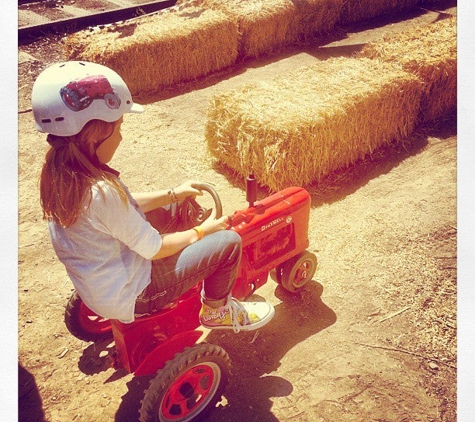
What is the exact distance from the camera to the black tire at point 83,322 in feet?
11.6

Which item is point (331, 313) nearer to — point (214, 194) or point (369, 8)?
point (214, 194)

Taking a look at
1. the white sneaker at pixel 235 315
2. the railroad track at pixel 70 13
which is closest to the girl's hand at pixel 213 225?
the white sneaker at pixel 235 315

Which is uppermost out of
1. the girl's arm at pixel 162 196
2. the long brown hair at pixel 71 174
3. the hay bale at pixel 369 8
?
the hay bale at pixel 369 8

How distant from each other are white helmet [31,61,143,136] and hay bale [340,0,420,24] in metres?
9.05

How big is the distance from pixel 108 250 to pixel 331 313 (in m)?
2.18

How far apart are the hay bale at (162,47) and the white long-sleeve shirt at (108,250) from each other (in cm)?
554

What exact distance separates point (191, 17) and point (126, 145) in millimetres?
3288

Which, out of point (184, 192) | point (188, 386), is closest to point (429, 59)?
point (184, 192)

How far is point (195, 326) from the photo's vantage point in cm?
341

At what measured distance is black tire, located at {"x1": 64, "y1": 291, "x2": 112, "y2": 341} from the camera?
11.6ft

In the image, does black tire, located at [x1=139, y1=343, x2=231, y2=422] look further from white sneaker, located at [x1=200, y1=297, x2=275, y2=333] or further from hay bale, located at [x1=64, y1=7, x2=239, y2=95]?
hay bale, located at [x1=64, y1=7, x2=239, y2=95]

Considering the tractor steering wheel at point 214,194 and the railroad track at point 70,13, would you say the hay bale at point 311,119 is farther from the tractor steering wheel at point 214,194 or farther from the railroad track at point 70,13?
the railroad track at point 70,13
